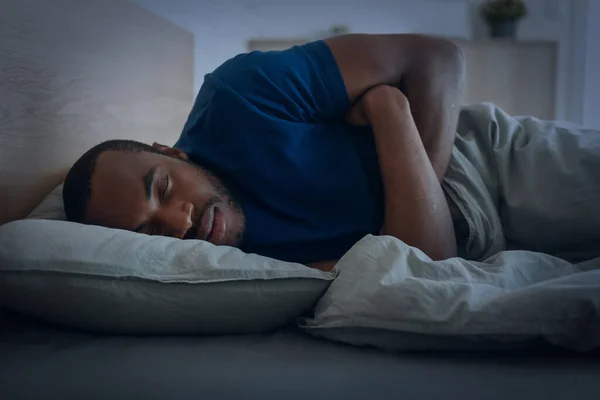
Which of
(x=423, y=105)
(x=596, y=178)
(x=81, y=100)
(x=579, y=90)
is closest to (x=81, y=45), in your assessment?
(x=81, y=100)

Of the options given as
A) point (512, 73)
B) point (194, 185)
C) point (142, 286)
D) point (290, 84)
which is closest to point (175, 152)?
point (194, 185)

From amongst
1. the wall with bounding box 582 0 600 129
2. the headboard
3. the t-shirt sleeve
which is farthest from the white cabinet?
the t-shirt sleeve

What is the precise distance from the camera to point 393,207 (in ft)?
2.81

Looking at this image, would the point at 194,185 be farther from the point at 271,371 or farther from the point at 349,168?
the point at 271,371

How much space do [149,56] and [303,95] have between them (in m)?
0.62

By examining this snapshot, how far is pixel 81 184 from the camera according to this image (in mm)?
819

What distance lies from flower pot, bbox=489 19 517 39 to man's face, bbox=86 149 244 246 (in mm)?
2170

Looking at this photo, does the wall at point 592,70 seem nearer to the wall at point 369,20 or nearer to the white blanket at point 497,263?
the wall at point 369,20

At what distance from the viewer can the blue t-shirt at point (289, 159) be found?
904 millimetres

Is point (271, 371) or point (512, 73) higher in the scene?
point (271, 371)

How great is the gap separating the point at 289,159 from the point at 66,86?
0.42 meters

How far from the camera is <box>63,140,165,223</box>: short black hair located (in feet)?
2.67

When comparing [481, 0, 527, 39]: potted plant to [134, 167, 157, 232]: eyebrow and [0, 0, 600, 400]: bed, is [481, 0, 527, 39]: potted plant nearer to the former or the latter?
[0, 0, 600, 400]: bed

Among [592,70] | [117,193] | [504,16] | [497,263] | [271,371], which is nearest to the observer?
[271,371]
